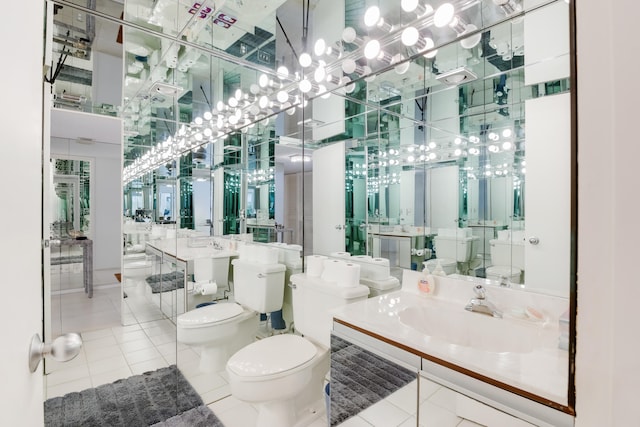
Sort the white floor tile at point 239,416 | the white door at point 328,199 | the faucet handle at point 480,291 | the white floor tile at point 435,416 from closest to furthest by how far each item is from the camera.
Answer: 1. the white floor tile at point 435,416
2. the faucet handle at point 480,291
3. the white floor tile at point 239,416
4. the white door at point 328,199

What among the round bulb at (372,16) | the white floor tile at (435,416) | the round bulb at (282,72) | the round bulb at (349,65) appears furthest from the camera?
the round bulb at (282,72)

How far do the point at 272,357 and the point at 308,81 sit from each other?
2024 millimetres

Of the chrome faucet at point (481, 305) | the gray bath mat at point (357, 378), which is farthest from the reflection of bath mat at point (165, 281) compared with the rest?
the chrome faucet at point (481, 305)

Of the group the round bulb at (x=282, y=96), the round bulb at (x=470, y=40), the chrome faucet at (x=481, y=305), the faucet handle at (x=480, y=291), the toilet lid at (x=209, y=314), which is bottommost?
the toilet lid at (x=209, y=314)

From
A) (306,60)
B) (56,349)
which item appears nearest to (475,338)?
(56,349)

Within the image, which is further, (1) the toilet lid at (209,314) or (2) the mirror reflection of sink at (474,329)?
(1) the toilet lid at (209,314)

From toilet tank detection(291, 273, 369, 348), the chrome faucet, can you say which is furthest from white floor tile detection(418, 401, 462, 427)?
toilet tank detection(291, 273, 369, 348)

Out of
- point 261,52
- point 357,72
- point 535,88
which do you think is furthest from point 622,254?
point 261,52

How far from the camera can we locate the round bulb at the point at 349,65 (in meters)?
2.09

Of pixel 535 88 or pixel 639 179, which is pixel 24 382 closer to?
pixel 639 179

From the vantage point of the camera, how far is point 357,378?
138 cm

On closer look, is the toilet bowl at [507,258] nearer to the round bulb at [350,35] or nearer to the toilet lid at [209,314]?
the round bulb at [350,35]

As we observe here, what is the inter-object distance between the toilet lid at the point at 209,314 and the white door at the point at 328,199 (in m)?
0.82

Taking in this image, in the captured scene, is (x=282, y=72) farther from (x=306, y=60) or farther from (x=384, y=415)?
(x=384, y=415)
